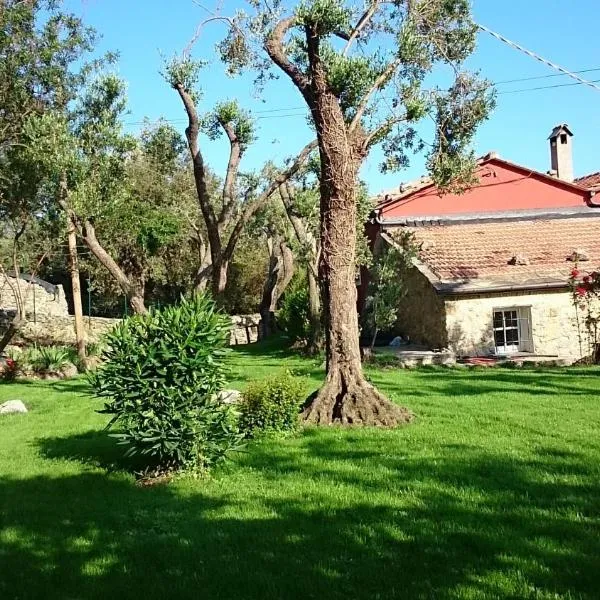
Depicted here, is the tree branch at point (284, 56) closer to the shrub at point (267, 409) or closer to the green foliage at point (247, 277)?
the shrub at point (267, 409)

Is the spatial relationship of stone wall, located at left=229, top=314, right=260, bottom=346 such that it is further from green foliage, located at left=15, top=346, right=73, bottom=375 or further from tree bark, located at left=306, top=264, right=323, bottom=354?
green foliage, located at left=15, top=346, right=73, bottom=375

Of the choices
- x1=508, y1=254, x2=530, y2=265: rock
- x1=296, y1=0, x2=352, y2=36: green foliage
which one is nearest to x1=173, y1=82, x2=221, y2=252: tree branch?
x1=296, y1=0, x2=352, y2=36: green foliage

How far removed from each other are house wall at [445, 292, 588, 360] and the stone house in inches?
1.0

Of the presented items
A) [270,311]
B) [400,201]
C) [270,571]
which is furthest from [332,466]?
[270,311]

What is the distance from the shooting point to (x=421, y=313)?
1991 centimetres

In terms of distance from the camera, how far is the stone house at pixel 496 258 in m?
18.3

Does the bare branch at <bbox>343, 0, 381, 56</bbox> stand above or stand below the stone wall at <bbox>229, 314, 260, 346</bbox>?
above

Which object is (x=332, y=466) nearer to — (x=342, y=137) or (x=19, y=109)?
(x=342, y=137)

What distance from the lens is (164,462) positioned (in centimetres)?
708

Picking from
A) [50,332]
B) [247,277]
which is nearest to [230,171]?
[50,332]

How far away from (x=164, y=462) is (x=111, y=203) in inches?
291

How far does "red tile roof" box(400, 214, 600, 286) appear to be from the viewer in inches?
744

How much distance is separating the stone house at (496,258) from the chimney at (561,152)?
159cm

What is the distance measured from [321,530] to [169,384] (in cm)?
244
